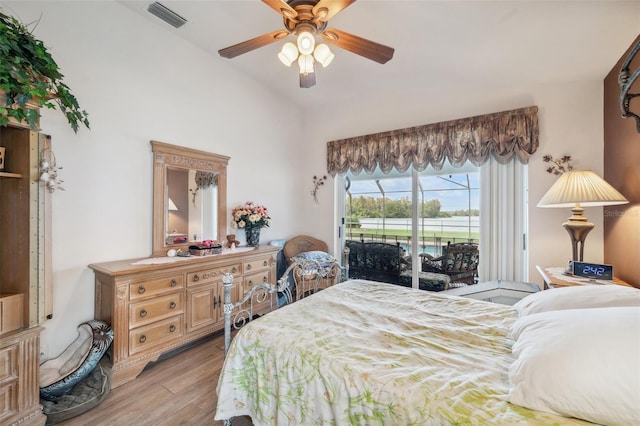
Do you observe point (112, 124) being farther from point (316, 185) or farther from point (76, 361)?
point (316, 185)

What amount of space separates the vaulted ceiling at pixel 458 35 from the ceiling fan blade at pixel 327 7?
67 cm

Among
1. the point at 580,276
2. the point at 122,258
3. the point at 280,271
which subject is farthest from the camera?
the point at 280,271

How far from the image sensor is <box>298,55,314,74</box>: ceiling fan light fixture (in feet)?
6.05

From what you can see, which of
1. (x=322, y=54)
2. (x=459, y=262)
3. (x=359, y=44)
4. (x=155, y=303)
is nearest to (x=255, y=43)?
(x=322, y=54)

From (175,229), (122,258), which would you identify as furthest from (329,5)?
(122,258)

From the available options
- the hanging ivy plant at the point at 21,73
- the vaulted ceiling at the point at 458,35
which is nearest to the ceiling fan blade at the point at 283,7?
the vaulted ceiling at the point at 458,35

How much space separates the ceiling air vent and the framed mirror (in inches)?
45.8

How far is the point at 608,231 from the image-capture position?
2389mm

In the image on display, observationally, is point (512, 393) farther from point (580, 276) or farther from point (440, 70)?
point (440, 70)

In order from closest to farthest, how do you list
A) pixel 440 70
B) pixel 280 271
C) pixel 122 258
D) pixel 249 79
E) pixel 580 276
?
pixel 580 276
pixel 122 258
pixel 440 70
pixel 249 79
pixel 280 271

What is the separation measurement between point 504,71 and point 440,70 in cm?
63

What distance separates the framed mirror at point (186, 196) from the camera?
2.58m

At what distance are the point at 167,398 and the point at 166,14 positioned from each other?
3.25 meters

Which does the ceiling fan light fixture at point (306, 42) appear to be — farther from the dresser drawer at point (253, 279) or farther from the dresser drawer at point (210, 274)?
the dresser drawer at point (253, 279)
